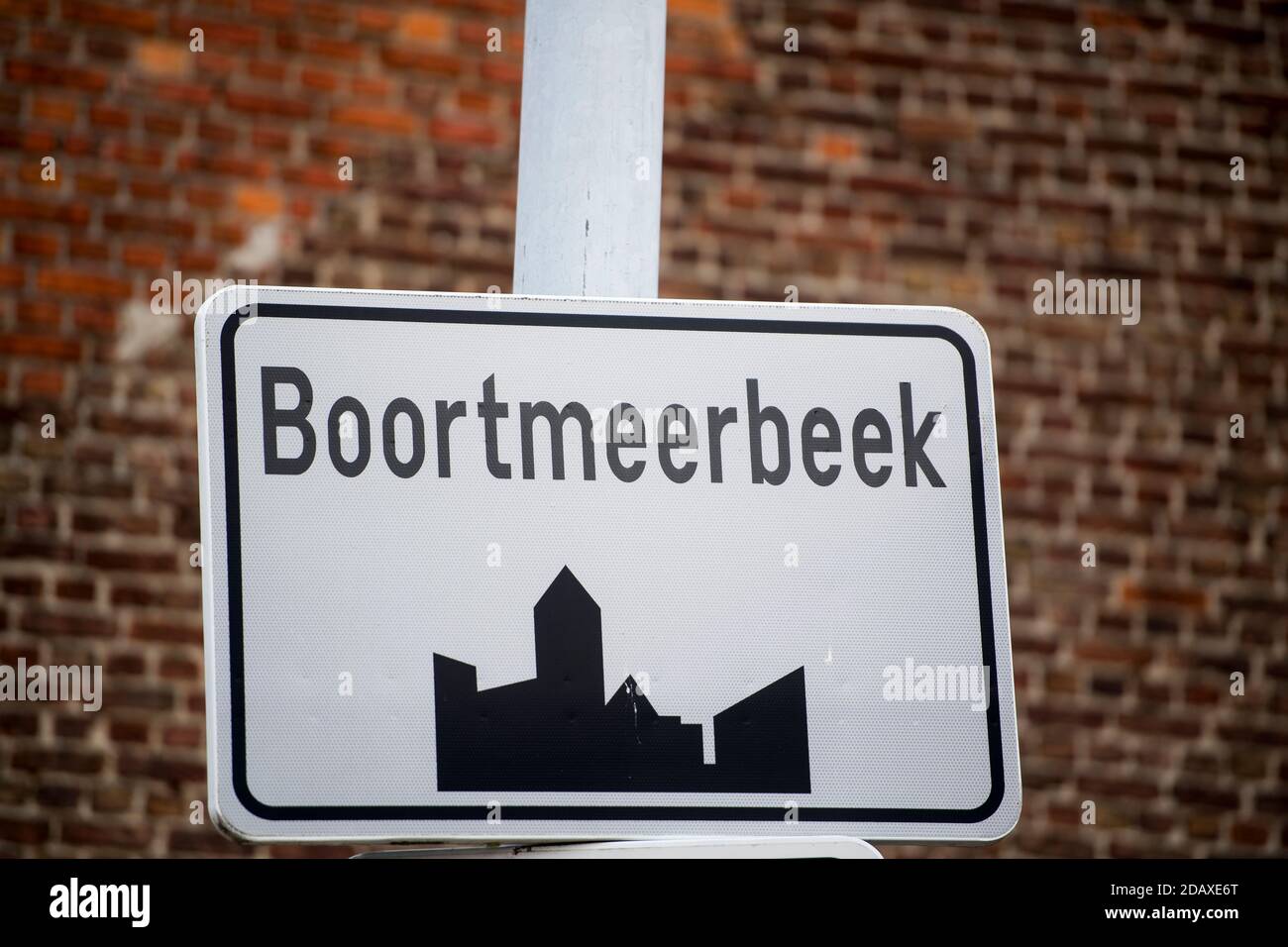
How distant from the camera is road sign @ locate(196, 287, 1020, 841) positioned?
1621 millimetres

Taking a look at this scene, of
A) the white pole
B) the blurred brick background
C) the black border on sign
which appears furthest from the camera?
the blurred brick background

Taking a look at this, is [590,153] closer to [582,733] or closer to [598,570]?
[598,570]

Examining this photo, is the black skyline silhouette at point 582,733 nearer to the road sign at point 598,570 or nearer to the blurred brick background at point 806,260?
the road sign at point 598,570

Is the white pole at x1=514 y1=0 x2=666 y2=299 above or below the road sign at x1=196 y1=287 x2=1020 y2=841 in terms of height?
above

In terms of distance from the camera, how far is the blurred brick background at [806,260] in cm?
426

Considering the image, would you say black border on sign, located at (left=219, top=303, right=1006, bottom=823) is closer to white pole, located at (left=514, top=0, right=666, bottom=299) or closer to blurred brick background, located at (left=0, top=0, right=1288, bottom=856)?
white pole, located at (left=514, top=0, right=666, bottom=299)

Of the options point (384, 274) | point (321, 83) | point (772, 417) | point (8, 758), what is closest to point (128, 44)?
point (321, 83)

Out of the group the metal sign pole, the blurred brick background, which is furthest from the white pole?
the blurred brick background

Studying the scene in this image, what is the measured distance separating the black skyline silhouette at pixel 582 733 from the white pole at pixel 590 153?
0.41 m

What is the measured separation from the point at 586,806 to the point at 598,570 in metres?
0.26

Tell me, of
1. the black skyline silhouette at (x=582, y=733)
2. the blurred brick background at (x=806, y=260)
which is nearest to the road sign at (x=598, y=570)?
the black skyline silhouette at (x=582, y=733)

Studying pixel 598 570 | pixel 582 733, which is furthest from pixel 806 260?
pixel 582 733

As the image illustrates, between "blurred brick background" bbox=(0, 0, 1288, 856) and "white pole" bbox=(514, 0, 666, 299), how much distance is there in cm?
266
